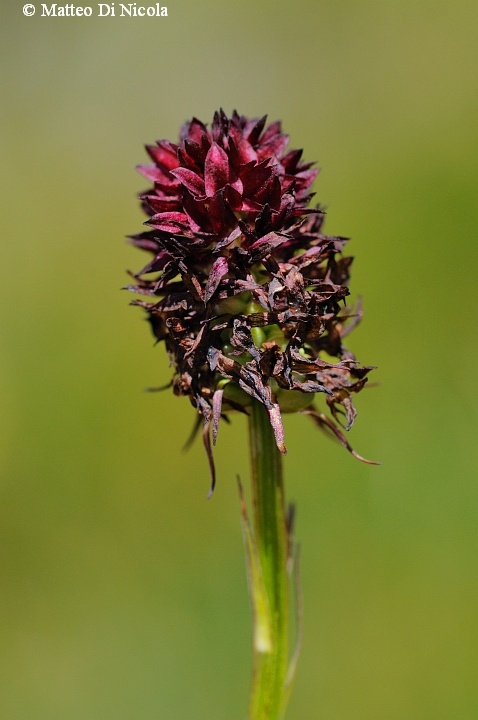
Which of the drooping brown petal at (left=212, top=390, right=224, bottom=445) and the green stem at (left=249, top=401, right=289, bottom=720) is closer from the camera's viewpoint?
the drooping brown petal at (left=212, top=390, right=224, bottom=445)

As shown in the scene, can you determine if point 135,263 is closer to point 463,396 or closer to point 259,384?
point 463,396

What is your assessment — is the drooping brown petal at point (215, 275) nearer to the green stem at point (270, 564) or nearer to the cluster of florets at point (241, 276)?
the cluster of florets at point (241, 276)

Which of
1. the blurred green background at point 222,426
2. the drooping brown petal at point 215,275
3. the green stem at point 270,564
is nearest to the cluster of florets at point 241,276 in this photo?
the drooping brown petal at point 215,275

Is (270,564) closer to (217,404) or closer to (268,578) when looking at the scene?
(268,578)

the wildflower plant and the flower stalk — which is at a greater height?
the wildflower plant

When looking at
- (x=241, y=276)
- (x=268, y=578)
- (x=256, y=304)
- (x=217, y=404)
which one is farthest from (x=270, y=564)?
(x=241, y=276)

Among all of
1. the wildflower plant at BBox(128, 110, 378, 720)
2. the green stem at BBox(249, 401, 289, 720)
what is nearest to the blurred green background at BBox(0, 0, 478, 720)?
the green stem at BBox(249, 401, 289, 720)

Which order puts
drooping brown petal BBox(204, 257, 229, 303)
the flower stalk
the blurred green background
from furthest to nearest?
1. the blurred green background
2. the flower stalk
3. drooping brown petal BBox(204, 257, 229, 303)

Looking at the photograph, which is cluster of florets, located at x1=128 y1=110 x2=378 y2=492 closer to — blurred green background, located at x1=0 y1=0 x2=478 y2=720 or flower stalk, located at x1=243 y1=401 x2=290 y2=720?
flower stalk, located at x1=243 y1=401 x2=290 y2=720
